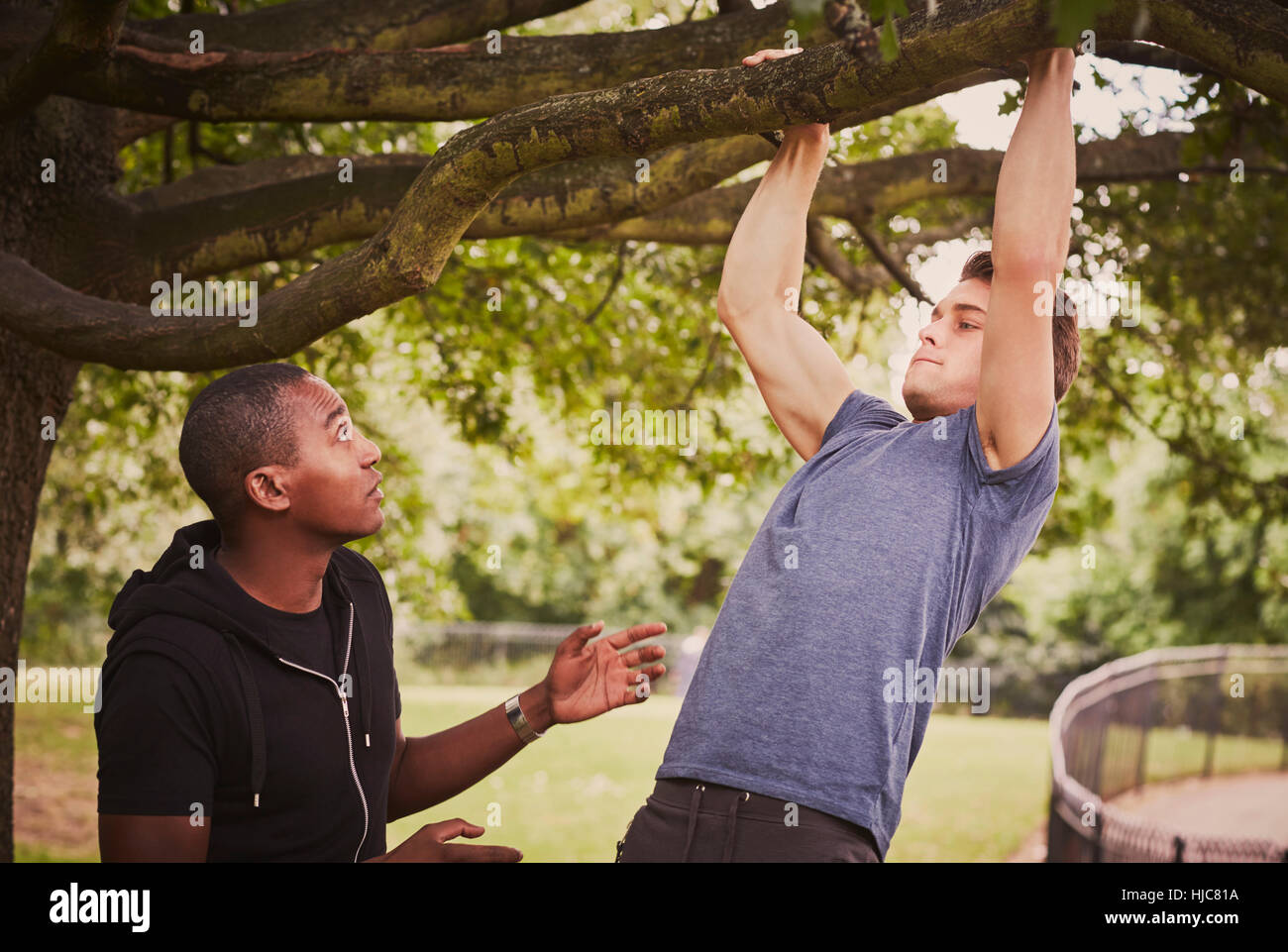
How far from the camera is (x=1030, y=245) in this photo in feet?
7.22

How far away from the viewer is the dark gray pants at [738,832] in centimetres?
212

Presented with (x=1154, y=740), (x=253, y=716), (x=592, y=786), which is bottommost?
(x=592, y=786)

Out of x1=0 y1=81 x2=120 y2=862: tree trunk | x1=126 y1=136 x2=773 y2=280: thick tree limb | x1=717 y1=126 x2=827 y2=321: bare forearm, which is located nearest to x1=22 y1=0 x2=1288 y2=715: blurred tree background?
x1=0 y1=81 x2=120 y2=862: tree trunk

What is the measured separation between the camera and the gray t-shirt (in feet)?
7.14

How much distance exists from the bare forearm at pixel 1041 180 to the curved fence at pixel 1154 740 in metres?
5.26

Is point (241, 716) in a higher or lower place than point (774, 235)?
lower

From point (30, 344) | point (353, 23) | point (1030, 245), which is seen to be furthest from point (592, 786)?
point (1030, 245)

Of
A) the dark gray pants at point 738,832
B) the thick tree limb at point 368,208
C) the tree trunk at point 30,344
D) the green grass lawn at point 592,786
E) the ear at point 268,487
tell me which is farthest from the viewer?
the green grass lawn at point 592,786

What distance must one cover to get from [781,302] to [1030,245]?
744 mm

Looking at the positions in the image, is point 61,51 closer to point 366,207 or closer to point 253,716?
point 366,207

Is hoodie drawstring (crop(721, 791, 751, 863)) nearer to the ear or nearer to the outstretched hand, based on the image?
the outstretched hand

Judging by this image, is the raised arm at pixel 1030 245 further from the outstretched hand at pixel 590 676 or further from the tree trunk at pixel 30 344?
the tree trunk at pixel 30 344

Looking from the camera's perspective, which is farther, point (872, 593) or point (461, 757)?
point (461, 757)

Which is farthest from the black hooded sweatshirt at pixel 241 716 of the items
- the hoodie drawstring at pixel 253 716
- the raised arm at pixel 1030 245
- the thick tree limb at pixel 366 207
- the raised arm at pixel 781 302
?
the thick tree limb at pixel 366 207
